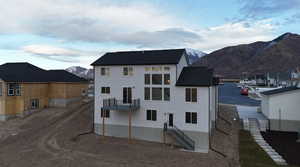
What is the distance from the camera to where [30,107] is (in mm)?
33594

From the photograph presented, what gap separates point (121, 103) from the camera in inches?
996

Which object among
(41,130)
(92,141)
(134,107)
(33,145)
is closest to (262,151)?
(134,107)

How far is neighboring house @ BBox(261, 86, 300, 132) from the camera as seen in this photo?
25.5 metres

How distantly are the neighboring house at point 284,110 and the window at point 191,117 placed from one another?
1070 centimetres

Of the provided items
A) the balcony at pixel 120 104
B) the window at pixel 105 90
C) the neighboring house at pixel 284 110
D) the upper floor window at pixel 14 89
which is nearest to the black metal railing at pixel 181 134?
the balcony at pixel 120 104

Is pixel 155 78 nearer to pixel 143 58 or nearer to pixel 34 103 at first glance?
pixel 143 58

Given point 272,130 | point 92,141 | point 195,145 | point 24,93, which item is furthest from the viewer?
point 24,93

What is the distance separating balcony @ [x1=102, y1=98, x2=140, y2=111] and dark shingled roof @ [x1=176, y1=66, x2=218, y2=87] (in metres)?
5.27

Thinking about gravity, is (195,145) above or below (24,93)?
below

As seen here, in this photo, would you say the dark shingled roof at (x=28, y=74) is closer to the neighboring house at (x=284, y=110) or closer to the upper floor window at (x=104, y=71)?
the upper floor window at (x=104, y=71)

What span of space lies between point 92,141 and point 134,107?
613 centimetres

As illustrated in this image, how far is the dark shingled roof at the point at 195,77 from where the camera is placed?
2220cm

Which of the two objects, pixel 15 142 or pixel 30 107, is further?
pixel 30 107

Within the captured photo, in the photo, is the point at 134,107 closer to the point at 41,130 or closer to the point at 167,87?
the point at 167,87
